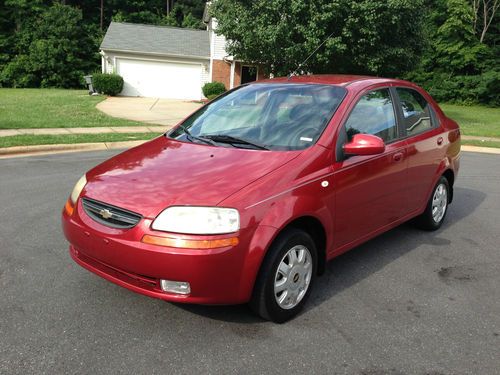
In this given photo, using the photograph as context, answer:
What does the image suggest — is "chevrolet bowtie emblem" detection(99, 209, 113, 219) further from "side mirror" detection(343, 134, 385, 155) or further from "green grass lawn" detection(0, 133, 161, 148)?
"green grass lawn" detection(0, 133, 161, 148)

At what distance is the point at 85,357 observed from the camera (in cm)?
285

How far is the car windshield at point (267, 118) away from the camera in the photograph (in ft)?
12.3

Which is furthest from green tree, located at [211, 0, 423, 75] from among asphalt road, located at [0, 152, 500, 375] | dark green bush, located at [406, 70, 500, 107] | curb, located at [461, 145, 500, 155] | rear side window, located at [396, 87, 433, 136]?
dark green bush, located at [406, 70, 500, 107]

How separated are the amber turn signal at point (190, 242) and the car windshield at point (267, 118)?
39.0 inches

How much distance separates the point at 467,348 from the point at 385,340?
0.52 m

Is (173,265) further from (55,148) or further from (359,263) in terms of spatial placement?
(55,148)

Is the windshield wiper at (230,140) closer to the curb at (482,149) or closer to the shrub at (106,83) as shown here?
the curb at (482,149)

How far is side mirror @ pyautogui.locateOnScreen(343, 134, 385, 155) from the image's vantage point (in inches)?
141

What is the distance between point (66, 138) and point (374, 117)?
8376mm

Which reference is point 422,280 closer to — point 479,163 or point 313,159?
point 313,159

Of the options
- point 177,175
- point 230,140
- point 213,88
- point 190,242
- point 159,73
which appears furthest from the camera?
point 159,73

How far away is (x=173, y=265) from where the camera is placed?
9.41 ft

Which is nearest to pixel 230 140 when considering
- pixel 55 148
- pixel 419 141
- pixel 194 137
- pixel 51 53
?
pixel 194 137

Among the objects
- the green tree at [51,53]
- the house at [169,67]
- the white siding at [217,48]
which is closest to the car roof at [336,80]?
the house at [169,67]
